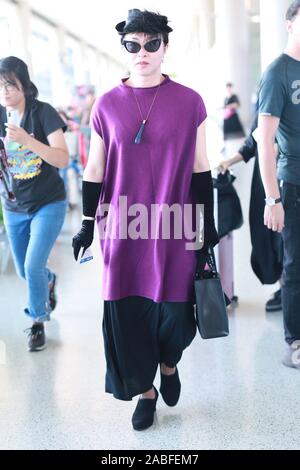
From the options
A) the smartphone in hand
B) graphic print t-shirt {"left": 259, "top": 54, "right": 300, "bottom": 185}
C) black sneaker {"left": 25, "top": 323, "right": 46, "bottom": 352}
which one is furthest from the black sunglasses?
black sneaker {"left": 25, "top": 323, "right": 46, "bottom": 352}

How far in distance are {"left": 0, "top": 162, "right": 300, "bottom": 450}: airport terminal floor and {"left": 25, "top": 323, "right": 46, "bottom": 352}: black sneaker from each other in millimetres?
48

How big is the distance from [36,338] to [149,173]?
1.47 m

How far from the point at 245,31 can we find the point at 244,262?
12146 mm

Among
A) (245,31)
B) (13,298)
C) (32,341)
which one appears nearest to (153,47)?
(32,341)

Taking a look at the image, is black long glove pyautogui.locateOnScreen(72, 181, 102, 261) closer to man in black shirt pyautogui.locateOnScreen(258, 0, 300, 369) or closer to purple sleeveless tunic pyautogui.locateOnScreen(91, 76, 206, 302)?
purple sleeveless tunic pyautogui.locateOnScreen(91, 76, 206, 302)

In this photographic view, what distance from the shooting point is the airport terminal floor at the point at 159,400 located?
6.37 ft

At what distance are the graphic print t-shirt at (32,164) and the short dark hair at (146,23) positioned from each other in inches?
38.5

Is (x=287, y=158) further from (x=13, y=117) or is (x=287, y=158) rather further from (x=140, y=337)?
(x=13, y=117)

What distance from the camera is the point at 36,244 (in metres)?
2.66

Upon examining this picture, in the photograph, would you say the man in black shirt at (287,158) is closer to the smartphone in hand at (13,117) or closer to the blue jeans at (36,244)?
the blue jeans at (36,244)

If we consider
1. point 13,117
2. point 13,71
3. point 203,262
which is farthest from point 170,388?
point 13,71

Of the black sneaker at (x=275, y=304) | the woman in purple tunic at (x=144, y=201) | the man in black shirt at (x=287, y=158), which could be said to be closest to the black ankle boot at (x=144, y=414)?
the woman in purple tunic at (x=144, y=201)

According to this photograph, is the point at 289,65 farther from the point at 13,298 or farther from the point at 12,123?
the point at 13,298

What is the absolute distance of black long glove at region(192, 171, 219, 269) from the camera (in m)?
1.85
